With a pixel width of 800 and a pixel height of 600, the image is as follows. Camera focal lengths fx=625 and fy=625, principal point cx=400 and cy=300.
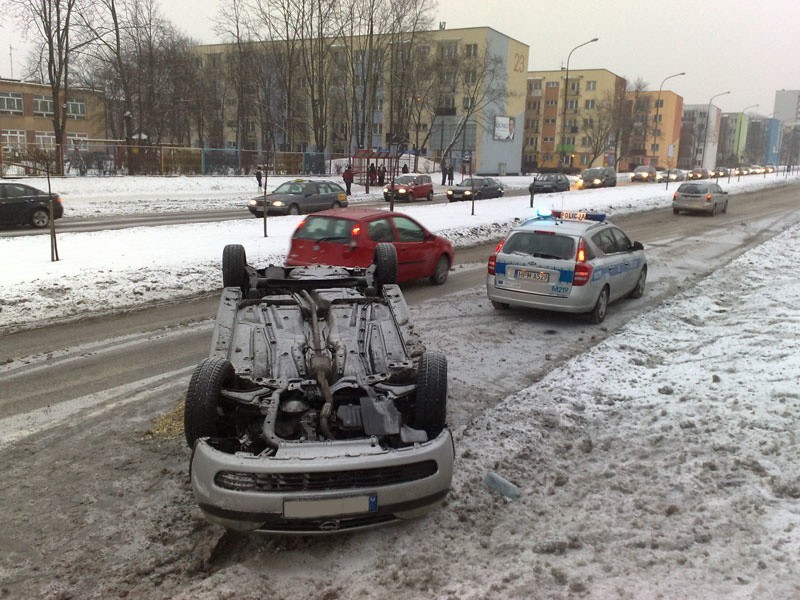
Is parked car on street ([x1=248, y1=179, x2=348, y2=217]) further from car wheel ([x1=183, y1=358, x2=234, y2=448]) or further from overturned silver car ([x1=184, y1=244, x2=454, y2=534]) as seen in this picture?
car wheel ([x1=183, y1=358, x2=234, y2=448])

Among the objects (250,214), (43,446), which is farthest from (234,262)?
(250,214)

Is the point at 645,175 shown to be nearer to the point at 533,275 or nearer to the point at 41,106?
the point at 533,275

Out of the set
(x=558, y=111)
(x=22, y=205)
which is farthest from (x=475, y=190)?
(x=558, y=111)

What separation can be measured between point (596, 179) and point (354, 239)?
128 ft

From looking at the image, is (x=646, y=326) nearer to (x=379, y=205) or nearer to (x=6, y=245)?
(x=6, y=245)

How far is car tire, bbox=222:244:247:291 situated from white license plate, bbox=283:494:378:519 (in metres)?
3.37

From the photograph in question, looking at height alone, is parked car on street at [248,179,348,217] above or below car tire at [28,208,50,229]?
above

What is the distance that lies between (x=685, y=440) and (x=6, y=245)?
15709mm

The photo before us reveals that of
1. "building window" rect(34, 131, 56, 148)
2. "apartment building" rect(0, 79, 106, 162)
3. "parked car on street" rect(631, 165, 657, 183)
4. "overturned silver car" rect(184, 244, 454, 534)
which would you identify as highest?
"apartment building" rect(0, 79, 106, 162)

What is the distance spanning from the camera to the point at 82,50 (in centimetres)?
4403

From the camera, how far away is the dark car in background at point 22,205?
63.5 ft

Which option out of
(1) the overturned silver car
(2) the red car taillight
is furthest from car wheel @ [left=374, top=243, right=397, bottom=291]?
(2) the red car taillight

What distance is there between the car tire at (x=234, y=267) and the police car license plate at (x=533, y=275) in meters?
4.72

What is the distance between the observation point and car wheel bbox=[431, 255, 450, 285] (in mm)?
12562
